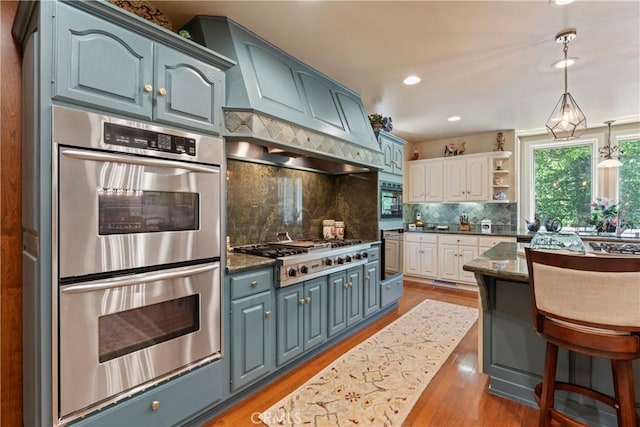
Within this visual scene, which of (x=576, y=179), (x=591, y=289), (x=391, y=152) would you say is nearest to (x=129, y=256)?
(x=591, y=289)

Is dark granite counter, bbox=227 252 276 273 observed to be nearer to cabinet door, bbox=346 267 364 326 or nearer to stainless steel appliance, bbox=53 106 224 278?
stainless steel appliance, bbox=53 106 224 278

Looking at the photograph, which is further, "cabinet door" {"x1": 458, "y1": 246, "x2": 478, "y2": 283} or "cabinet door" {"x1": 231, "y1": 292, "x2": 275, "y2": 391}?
"cabinet door" {"x1": 458, "y1": 246, "x2": 478, "y2": 283}

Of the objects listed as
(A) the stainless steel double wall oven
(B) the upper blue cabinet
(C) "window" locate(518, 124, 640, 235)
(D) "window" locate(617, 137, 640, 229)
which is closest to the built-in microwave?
(B) the upper blue cabinet

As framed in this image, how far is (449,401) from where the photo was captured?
84.0 inches

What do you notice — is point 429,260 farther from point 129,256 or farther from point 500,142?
point 129,256

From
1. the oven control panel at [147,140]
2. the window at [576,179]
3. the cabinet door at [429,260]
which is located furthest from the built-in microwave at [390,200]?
the window at [576,179]

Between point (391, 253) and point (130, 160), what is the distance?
3.08m

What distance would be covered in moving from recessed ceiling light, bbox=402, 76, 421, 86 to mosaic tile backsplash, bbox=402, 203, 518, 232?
2594 millimetres

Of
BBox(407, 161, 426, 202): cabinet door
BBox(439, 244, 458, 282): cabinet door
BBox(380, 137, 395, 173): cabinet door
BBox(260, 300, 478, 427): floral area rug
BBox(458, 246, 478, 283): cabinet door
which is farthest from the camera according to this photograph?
BBox(407, 161, 426, 202): cabinet door

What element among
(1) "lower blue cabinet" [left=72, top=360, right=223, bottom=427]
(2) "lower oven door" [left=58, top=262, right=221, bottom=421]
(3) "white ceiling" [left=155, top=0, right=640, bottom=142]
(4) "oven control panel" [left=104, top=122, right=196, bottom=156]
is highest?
(3) "white ceiling" [left=155, top=0, right=640, bottom=142]

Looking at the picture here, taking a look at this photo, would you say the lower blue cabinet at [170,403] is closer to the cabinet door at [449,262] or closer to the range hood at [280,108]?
the range hood at [280,108]

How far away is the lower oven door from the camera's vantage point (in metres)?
1.37

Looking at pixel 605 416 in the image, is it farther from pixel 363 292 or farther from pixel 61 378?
pixel 61 378

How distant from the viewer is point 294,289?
2469mm
